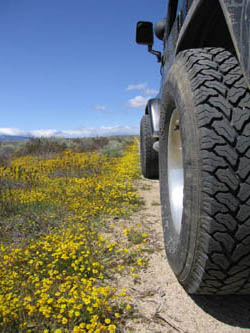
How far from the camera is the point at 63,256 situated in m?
2.04

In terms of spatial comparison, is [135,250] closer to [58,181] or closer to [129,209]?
[129,209]

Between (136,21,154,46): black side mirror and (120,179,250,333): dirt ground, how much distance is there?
2.95 m

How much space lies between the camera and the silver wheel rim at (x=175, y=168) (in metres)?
2.10

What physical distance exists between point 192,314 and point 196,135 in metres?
1.07

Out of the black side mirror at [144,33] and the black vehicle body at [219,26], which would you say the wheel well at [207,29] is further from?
the black side mirror at [144,33]

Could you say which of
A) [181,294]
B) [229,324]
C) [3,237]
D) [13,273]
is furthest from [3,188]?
[229,324]

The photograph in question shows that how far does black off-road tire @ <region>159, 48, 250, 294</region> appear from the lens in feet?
3.76

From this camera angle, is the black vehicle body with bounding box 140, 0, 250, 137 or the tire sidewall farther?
the tire sidewall

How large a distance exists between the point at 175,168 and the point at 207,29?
3.49 feet

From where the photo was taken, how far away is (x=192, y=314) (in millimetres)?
1543

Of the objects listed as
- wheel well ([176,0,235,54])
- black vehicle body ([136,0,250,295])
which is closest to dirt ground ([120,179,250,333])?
black vehicle body ([136,0,250,295])

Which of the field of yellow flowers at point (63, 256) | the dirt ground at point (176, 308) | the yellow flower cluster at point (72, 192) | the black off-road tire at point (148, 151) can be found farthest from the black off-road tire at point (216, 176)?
the black off-road tire at point (148, 151)

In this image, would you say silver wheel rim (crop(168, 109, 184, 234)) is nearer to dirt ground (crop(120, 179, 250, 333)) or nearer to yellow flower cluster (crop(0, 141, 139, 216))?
dirt ground (crop(120, 179, 250, 333))

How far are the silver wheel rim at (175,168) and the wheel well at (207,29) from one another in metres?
0.53
